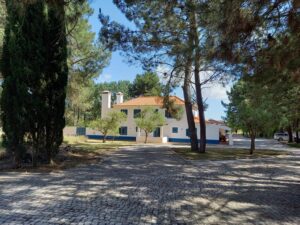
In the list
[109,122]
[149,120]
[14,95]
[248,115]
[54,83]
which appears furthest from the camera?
[149,120]

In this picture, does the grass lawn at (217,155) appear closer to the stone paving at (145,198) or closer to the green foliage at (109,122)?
the stone paving at (145,198)

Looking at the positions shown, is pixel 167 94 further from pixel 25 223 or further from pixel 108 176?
pixel 25 223

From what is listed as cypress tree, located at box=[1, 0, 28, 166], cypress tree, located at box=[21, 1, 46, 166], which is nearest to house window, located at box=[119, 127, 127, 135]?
cypress tree, located at box=[1, 0, 28, 166]

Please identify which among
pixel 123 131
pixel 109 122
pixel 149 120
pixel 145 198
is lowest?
pixel 145 198

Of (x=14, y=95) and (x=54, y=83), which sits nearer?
(x=14, y=95)

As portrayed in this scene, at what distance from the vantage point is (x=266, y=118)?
74.1 feet

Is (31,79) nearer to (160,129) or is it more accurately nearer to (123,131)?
(160,129)

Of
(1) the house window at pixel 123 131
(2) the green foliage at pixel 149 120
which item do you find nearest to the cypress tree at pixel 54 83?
(2) the green foliage at pixel 149 120

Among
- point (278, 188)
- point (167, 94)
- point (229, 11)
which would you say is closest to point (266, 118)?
point (167, 94)

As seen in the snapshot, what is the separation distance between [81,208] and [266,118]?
18420 mm

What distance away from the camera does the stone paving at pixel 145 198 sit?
6.32m

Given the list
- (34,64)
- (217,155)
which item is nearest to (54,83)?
(34,64)

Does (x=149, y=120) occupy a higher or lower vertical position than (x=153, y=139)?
higher

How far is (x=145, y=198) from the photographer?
8008 millimetres
